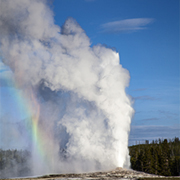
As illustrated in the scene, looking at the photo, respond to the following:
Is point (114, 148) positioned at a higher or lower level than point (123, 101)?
lower

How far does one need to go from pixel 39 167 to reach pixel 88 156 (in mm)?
13652

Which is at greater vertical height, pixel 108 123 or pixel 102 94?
pixel 102 94

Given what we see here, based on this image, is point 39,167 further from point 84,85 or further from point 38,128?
point 84,85

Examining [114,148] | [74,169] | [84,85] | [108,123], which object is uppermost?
[84,85]

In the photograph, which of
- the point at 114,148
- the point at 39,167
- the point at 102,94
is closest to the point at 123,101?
the point at 102,94

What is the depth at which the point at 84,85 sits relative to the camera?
77.1m

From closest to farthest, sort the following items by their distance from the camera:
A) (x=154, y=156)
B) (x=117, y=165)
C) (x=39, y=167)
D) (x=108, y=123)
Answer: (x=117, y=165), (x=108, y=123), (x=39, y=167), (x=154, y=156)

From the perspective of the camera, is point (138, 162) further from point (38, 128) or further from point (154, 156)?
point (38, 128)

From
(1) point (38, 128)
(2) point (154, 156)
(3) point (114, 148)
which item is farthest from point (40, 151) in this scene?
(2) point (154, 156)

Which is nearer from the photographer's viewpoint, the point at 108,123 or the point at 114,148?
the point at 114,148

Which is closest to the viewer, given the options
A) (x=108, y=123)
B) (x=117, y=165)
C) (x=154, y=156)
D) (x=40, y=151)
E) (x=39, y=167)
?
(x=117, y=165)

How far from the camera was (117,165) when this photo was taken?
207 ft

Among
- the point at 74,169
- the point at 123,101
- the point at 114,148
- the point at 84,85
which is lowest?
the point at 74,169

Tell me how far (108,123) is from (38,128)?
25.8 m
